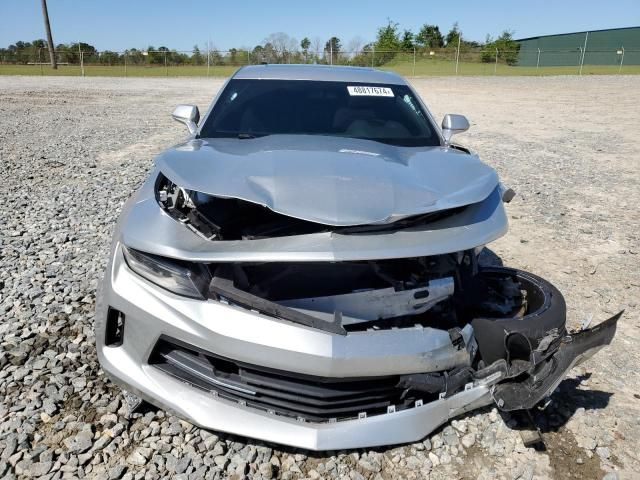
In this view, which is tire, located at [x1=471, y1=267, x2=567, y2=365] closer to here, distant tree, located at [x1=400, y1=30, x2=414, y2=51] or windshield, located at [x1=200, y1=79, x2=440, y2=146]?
windshield, located at [x1=200, y1=79, x2=440, y2=146]

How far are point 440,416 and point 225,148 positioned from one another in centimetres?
172

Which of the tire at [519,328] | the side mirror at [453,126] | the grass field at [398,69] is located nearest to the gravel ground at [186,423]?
the tire at [519,328]

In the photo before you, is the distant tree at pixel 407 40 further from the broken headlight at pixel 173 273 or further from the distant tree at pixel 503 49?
the broken headlight at pixel 173 273

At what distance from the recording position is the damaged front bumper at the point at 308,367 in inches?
71.6

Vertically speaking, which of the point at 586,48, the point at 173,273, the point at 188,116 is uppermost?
the point at 586,48

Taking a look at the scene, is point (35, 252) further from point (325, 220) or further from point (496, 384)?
point (496, 384)

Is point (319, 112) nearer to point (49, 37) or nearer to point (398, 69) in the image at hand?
point (398, 69)

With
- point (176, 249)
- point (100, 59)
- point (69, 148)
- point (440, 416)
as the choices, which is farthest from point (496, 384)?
point (100, 59)

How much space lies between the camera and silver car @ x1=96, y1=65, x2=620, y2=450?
1.85 m

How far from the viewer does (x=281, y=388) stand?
192 centimetres

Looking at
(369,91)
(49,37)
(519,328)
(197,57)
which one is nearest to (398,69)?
(197,57)

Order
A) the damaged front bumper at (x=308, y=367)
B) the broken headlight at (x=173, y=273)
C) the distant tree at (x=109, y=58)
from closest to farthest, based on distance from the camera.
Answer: the damaged front bumper at (x=308, y=367) < the broken headlight at (x=173, y=273) < the distant tree at (x=109, y=58)

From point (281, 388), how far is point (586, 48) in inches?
2319

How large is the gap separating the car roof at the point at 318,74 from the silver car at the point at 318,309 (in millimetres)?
1578
